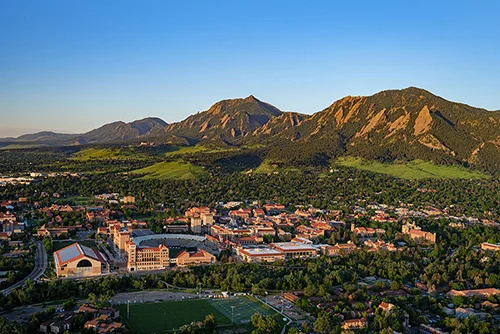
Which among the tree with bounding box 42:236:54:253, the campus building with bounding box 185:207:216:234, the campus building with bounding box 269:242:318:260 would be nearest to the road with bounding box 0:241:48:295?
the tree with bounding box 42:236:54:253

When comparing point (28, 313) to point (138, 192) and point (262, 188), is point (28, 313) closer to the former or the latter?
point (138, 192)

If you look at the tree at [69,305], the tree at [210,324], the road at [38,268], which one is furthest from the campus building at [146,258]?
the tree at [210,324]

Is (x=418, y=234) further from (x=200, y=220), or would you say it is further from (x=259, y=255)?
(x=200, y=220)

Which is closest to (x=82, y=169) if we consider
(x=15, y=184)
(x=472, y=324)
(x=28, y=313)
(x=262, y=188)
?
(x=15, y=184)

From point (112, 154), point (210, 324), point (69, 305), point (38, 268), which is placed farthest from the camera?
point (112, 154)

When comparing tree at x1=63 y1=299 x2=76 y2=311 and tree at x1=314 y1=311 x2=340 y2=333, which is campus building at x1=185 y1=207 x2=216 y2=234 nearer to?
tree at x1=63 y1=299 x2=76 y2=311

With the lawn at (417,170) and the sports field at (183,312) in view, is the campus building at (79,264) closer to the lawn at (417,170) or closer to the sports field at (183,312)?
the sports field at (183,312)

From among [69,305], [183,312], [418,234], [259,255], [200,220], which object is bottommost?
[418,234]

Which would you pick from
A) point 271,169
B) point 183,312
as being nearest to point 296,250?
point 183,312
